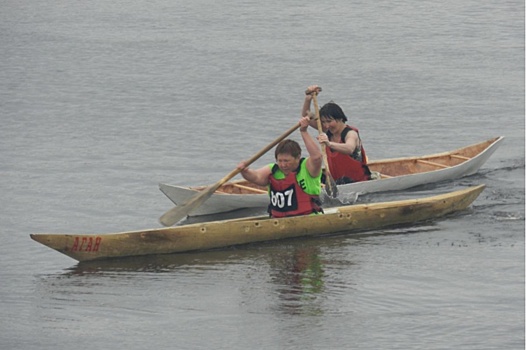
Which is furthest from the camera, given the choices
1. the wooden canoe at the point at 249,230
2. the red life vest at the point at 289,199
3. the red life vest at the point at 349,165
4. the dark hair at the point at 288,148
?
the red life vest at the point at 349,165

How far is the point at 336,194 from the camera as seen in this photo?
22.1 meters

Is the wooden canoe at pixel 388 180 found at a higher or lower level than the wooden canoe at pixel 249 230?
higher

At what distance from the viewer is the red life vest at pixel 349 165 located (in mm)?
22625

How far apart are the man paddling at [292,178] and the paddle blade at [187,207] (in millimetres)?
1139

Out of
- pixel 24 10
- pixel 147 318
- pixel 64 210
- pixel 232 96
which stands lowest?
pixel 147 318

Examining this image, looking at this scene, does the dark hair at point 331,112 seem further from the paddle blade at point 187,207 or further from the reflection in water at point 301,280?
the reflection in water at point 301,280

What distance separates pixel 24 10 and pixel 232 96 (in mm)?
13456

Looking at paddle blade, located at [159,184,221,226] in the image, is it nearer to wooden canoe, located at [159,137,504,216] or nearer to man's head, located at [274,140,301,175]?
wooden canoe, located at [159,137,504,216]

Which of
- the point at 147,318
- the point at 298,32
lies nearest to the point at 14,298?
the point at 147,318

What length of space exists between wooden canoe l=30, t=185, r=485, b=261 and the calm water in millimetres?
178

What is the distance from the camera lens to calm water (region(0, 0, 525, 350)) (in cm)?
1666

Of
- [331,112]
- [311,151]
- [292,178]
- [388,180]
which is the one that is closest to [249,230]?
[292,178]

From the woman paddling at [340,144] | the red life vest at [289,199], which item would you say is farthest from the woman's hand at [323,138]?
the red life vest at [289,199]

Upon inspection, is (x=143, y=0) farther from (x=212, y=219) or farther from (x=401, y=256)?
(x=401, y=256)
